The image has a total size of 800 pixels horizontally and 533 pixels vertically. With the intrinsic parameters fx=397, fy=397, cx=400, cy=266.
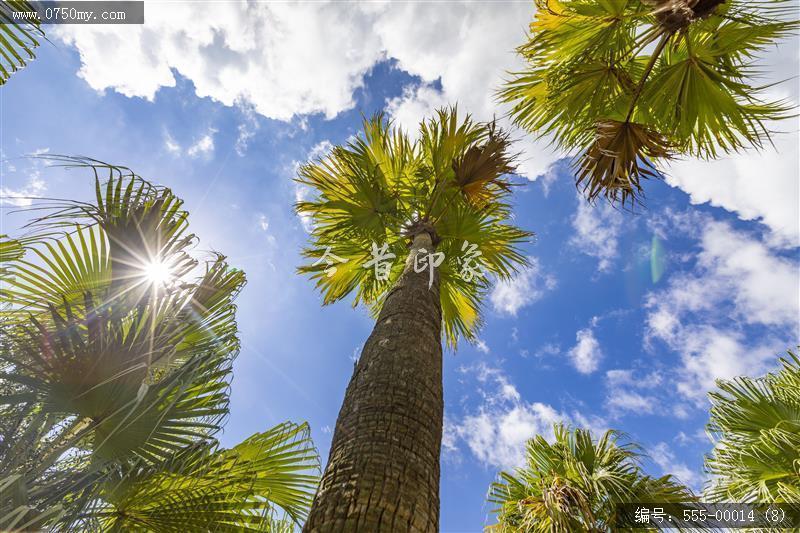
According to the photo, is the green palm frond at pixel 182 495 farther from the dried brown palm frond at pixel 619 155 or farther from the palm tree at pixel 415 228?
the dried brown palm frond at pixel 619 155

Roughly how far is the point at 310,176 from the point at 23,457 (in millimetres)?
4104

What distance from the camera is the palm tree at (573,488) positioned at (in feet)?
14.8

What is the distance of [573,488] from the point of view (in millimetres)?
4625

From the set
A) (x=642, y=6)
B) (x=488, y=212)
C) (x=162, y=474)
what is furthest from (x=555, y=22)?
(x=162, y=474)

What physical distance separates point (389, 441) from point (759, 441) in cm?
598

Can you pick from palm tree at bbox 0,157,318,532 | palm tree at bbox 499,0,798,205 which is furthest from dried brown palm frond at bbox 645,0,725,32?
palm tree at bbox 0,157,318,532

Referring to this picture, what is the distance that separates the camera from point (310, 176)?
5.48 m

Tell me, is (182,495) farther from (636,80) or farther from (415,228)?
(636,80)

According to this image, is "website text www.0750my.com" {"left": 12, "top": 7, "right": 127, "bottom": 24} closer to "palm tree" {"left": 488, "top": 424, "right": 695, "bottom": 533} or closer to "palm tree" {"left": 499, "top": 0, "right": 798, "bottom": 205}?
"palm tree" {"left": 499, "top": 0, "right": 798, "bottom": 205}

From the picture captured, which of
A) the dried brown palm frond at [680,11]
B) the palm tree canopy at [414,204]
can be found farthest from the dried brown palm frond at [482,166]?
the dried brown palm frond at [680,11]

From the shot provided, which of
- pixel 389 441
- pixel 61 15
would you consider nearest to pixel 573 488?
pixel 389 441

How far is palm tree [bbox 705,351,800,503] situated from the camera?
4.75m

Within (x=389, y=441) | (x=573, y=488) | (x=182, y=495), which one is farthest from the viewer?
(x=573, y=488)

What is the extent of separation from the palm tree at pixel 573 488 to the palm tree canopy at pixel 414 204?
2.26m
